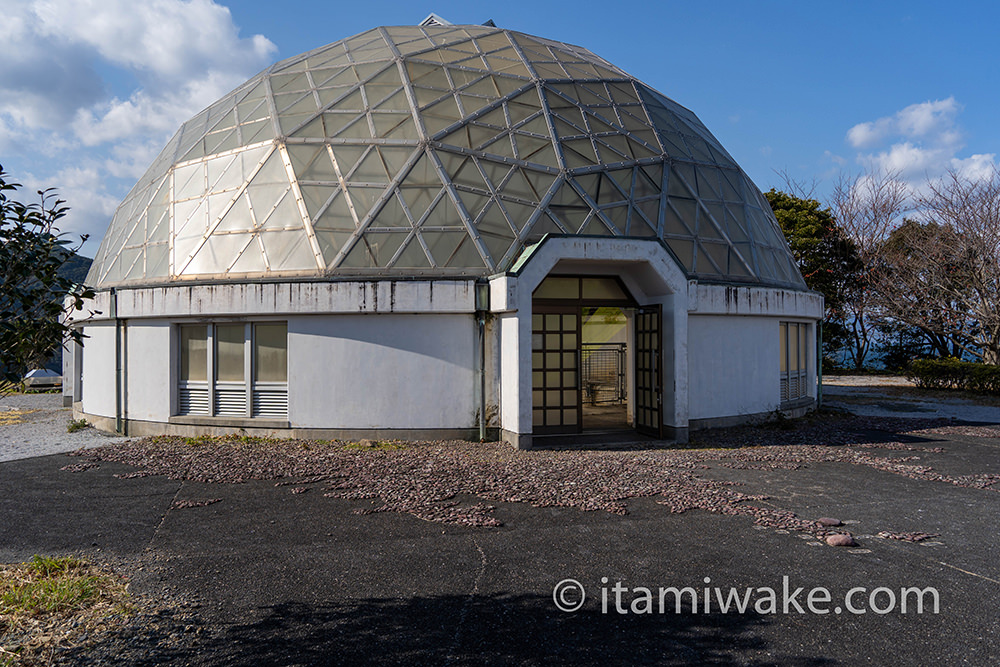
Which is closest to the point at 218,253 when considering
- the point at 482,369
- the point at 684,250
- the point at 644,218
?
the point at 482,369

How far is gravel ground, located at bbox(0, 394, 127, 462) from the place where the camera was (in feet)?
47.6

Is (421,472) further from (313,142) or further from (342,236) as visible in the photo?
(313,142)

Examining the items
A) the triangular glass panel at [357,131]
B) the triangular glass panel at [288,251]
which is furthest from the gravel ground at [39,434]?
the triangular glass panel at [357,131]

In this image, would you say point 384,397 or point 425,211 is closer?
point 384,397

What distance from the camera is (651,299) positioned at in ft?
51.3

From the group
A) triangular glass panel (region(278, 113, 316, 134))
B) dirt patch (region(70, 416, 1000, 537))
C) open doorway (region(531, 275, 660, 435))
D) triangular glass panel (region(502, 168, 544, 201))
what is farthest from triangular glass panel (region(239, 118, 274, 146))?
open doorway (region(531, 275, 660, 435))

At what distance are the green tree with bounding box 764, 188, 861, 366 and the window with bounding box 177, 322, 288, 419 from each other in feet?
129

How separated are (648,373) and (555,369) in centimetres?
245

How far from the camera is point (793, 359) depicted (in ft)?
65.3

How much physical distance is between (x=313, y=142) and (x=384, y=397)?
24.3ft

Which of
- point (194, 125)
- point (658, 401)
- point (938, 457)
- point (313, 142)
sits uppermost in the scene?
point (194, 125)

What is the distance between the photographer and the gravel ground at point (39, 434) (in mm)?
14505

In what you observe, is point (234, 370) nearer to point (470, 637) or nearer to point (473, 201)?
point (473, 201)

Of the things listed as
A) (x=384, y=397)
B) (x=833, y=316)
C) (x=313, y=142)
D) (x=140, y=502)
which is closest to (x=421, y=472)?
(x=384, y=397)
